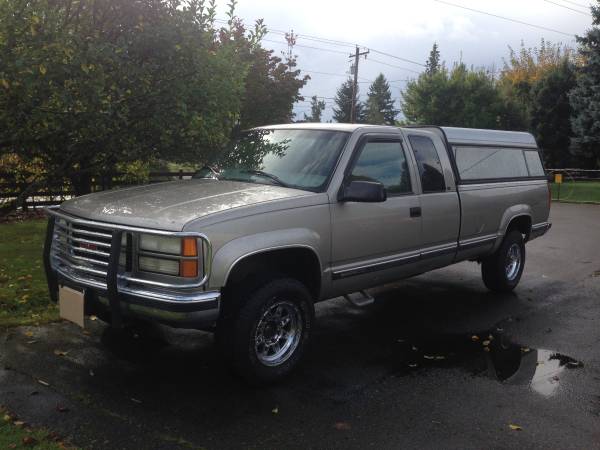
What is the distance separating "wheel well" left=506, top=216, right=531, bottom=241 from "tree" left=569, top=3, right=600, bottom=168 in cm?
2375

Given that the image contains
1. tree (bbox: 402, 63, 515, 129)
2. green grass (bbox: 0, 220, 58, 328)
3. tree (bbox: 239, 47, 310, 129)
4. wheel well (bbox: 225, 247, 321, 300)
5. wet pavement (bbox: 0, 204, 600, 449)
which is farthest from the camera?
tree (bbox: 402, 63, 515, 129)

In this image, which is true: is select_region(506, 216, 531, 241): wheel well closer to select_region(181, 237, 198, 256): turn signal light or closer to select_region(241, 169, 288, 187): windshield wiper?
select_region(241, 169, 288, 187): windshield wiper

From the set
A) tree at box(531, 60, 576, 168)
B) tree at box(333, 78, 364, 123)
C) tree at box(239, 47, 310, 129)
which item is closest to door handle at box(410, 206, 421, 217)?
tree at box(239, 47, 310, 129)

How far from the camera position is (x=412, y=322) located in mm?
6129

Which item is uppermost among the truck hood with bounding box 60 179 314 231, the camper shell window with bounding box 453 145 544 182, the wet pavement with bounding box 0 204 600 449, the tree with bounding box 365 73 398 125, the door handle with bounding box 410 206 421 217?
the tree with bounding box 365 73 398 125

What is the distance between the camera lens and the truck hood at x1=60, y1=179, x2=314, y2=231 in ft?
13.0

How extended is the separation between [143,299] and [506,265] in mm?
5110

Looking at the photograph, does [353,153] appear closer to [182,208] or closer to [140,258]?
[182,208]

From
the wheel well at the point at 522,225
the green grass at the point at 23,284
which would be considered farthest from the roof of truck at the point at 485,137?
the green grass at the point at 23,284

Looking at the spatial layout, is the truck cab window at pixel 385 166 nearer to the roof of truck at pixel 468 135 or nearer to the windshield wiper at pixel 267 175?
the roof of truck at pixel 468 135

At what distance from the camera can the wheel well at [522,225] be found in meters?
7.41

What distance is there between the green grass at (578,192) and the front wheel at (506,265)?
16703 mm

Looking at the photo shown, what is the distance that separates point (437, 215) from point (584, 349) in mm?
1816

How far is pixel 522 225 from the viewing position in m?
7.62
